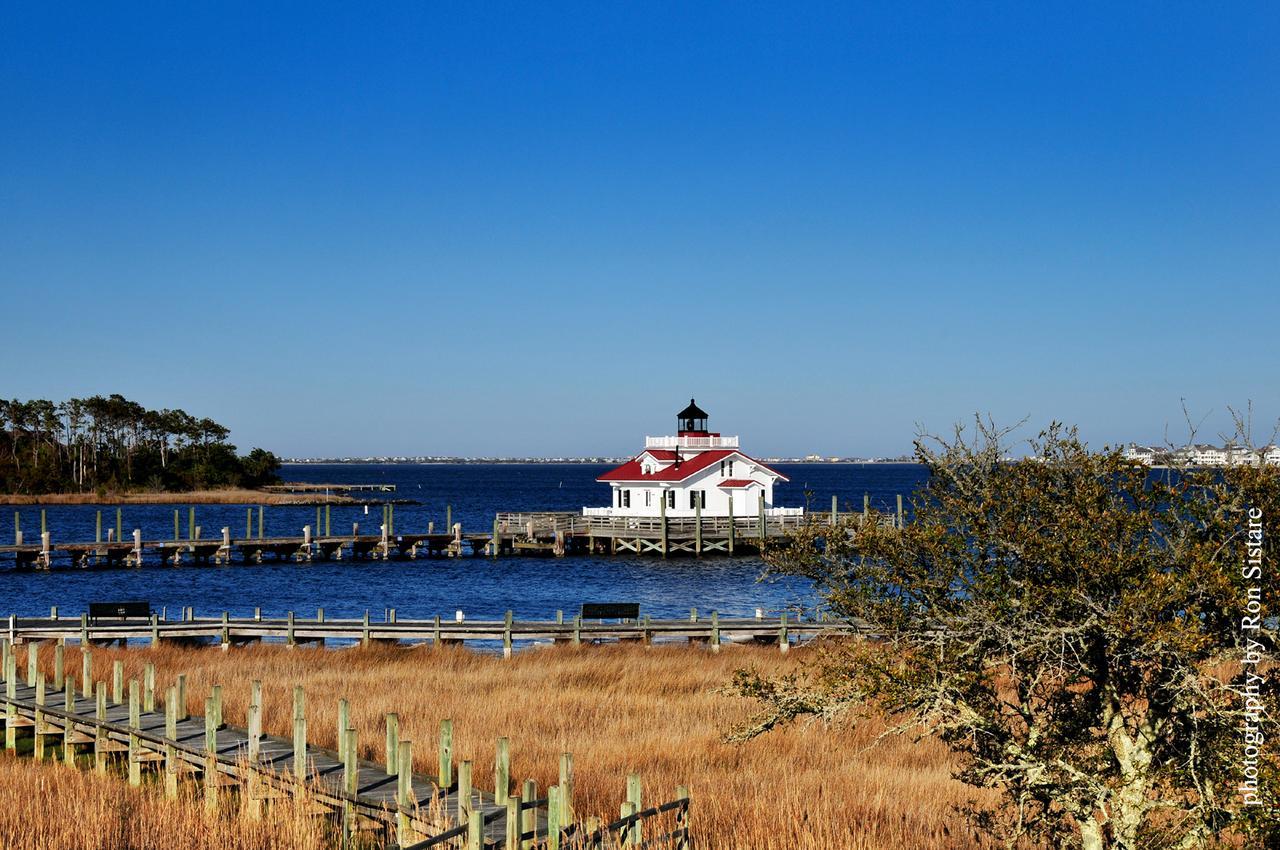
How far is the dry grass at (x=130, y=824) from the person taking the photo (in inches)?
466

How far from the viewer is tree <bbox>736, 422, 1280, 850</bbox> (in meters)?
9.30

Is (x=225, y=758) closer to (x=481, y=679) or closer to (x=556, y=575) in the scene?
(x=481, y=679)

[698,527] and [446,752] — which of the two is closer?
[446,752]

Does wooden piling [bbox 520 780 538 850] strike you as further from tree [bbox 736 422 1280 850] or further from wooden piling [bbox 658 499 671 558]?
wooden piling [bbox 658 499 671 558]

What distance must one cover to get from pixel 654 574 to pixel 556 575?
5274 millimetres

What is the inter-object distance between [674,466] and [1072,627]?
6245cm

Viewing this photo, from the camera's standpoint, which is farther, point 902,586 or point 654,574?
point 654,574

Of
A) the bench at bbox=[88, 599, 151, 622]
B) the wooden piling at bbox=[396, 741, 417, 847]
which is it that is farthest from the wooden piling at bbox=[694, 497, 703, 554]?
the wooden piling at bbox=[396, 741, 417, 847]

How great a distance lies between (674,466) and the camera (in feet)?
236

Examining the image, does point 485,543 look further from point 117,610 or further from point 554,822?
point 554,822

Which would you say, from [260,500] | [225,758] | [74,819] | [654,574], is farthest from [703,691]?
[260,500]

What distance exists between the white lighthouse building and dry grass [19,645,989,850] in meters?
40.2

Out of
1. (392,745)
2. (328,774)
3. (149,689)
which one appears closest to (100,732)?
(149,689)

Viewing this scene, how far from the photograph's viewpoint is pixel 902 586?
10.8m
